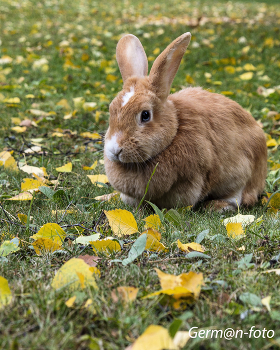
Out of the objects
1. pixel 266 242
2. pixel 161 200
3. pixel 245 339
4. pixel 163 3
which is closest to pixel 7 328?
pixel 245 339

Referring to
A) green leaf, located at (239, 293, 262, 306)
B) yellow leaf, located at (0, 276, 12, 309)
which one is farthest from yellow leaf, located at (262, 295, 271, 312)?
yellow leaf, located at (0, 276, 12, 309)

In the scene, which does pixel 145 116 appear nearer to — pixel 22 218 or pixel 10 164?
pixel 22 218

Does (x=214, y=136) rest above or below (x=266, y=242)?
above

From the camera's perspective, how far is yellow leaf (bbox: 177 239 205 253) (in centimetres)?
186

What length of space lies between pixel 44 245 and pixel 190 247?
75 cm

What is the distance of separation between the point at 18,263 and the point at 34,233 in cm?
Result: 38

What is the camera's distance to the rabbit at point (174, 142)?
241 centimetres

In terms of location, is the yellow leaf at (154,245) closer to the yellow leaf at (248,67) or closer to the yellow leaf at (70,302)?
the yellow leaf at (70,302)

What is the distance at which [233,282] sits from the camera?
160 cm

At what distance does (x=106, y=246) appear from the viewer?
6.25 feet

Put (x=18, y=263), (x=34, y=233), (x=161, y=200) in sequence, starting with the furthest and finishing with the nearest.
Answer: (x=161, y=200) < (x=34, y=233) < (x=18, y=263)

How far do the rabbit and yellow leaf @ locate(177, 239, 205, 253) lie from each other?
68 centimetres

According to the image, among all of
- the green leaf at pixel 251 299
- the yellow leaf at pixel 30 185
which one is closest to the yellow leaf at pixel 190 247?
the green leaf at pixel 251 299

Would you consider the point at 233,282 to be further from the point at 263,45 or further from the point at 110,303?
the point at 263,45
